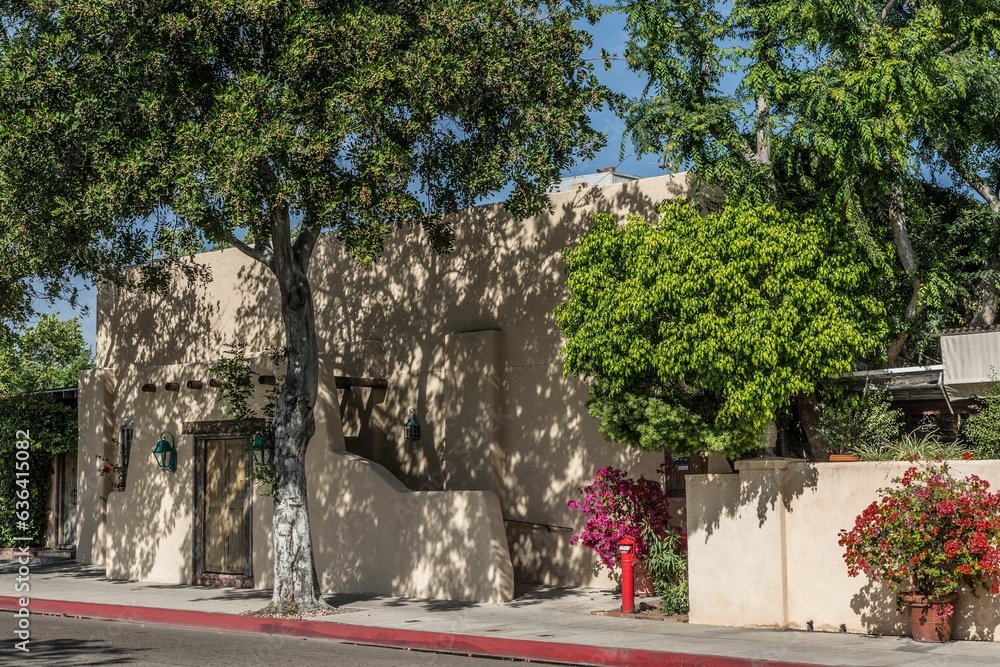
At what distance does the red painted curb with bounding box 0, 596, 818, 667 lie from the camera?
1139cm

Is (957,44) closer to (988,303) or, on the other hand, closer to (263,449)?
(988,303)

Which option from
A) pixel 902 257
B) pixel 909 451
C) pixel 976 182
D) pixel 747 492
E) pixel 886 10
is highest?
pixel 886 10

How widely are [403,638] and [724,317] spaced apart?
17.4 feet

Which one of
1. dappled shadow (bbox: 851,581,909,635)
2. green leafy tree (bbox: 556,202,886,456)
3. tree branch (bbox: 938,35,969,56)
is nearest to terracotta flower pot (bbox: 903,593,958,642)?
dappled shadow (bbox: 851,581,909,635)

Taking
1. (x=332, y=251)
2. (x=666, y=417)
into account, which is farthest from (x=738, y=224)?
(x=332, y=251)

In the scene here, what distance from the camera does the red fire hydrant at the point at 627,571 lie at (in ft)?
48.2

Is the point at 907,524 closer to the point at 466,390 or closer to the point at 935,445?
the point at 935,445

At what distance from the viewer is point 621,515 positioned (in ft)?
50.5

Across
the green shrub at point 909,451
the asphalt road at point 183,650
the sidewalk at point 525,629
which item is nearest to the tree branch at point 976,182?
the green shrub at point 909,451

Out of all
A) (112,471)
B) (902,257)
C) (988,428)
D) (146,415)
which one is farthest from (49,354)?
(988,428)

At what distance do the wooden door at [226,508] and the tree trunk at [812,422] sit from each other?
9.37 meters

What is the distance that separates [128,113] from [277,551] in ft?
19.8

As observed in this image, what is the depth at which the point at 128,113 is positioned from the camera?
1415cm

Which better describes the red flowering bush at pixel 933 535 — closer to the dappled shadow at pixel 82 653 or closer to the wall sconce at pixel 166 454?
the dappled shadow at pixel 82 653
